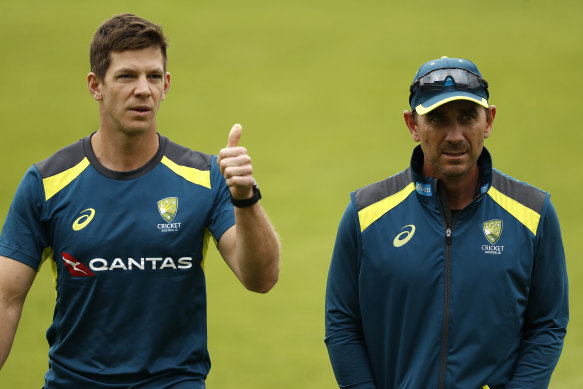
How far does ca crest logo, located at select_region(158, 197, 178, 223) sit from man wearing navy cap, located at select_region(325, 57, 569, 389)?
1.80 ft

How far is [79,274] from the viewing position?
110 inches

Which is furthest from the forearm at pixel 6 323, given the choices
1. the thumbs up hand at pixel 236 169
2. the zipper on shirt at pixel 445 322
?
the zipper on shirt at pixel 445 322

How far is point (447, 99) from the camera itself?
2496 millimetres

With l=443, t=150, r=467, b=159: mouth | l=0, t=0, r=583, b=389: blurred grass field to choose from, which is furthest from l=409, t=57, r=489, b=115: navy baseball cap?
l=0, t=0, r=583, b=389: blurred grass field

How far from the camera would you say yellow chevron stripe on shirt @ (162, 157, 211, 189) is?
2898 millimetres

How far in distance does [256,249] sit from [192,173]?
458mm

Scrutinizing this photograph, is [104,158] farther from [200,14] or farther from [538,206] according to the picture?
[200,14]

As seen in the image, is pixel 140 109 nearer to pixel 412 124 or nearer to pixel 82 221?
pixel 82 221

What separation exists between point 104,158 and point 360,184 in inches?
178

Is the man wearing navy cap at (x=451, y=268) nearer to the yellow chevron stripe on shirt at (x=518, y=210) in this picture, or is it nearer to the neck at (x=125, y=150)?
the yellow chevron stripe on shirt at (x=518, y=210)

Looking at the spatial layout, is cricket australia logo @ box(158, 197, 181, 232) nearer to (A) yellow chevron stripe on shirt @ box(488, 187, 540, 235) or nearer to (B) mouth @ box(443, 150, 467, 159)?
(B) mouth @ box(443, 150, 467, 159)

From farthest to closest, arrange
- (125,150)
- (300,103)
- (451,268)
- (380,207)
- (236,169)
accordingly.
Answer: (300,103) < (125,150) < (380,207) < (451,268) < (236,169)

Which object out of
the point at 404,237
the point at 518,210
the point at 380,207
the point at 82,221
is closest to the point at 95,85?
the point at 82,221

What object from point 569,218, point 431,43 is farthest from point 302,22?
point 569,218
